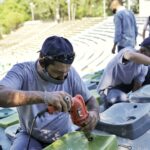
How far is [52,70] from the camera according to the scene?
2145 millimetres

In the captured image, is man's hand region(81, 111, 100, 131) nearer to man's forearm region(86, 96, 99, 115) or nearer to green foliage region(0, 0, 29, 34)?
man's forearm region(86, 96, 99, 115)

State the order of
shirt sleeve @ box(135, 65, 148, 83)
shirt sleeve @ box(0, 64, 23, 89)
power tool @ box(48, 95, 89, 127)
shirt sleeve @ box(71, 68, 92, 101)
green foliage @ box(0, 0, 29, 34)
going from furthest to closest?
1. green foliage @ box(0, 0, 29, 34)
2. shirt sleeve @ box(135, 65, 148, 83)
3. shirt sleeve @ box(71, 68, 92, 101)
4. shirt sleeve @ box(0, 64, 23, 89)
5. power tool @ box(48, 95, 89, 127)

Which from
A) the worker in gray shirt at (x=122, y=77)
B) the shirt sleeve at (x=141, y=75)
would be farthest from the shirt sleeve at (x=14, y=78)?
the shirt sleeve at (x=141, y=75)

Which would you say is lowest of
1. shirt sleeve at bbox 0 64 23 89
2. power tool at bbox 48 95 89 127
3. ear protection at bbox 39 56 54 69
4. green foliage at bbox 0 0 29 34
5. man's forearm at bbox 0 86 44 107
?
green foliage at bbox 0 0 29 34

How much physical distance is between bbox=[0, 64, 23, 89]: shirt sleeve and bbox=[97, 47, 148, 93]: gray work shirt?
6.38 feet

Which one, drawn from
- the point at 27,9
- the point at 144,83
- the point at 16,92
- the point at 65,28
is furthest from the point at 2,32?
the point at 16,92

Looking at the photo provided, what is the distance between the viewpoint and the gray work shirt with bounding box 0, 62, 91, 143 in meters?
2.19

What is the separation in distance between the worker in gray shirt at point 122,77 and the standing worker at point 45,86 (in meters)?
1.56

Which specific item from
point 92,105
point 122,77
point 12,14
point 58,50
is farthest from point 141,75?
point 12,14

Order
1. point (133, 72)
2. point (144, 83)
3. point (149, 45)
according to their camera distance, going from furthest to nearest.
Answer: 1. point (144, 83)
2. point (133, 72)
3. point (149, 45)

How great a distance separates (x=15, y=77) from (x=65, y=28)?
26412mm

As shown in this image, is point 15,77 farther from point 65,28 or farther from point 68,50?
point 65,28

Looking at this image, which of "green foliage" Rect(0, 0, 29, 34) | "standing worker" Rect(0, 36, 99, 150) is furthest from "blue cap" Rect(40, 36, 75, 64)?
"green foliage" Rect(0, 0, 29, 34)

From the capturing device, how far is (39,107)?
2.24 metres
